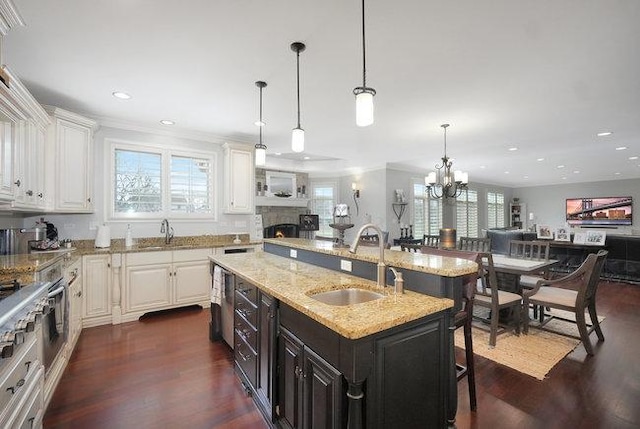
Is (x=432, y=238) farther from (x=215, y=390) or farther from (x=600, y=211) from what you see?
(x=600, y=211)

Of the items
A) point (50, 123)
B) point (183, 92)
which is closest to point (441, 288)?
point (183, 92)

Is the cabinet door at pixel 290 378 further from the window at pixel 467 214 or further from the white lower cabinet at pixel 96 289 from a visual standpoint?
the window at pixel 467 214

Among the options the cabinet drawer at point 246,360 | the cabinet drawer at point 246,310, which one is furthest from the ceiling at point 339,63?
the cabinet drawer at point 246,360

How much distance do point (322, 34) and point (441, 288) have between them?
1872mm

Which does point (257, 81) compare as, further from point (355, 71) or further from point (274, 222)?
point (274, 222)

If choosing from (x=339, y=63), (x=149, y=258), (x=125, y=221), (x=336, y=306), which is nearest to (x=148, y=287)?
(x=149, y=258)

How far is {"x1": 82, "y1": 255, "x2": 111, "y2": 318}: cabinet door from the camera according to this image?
11.1 ft

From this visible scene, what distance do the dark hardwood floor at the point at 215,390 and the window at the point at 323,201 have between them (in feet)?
16.9

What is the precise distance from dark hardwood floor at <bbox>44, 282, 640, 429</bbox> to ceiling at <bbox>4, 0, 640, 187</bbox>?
2595 mm

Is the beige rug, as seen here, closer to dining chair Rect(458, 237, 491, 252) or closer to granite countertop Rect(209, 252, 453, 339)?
dining chair Rect(458, 237, 491, 252)

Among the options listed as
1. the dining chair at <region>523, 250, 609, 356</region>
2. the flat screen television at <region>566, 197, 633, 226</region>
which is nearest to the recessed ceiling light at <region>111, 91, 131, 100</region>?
the dining chair at <region>523, 250, 609, 356</region>

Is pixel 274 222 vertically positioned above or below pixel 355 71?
below

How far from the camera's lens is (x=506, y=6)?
5.94ft

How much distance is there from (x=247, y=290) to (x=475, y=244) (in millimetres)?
3497
